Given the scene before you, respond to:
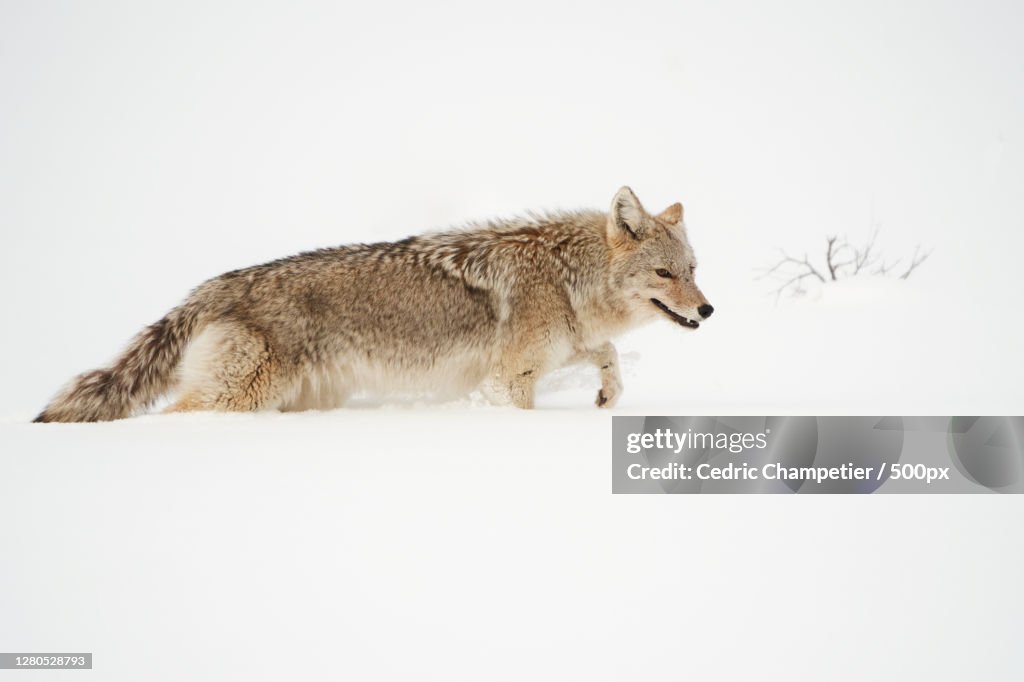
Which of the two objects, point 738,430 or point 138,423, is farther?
point 138,423

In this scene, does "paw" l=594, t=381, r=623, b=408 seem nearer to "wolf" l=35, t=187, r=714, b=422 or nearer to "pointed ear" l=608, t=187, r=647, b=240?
"wolf" l=35, t=187, r=714, b=422

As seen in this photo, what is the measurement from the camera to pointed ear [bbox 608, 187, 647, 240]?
744cm

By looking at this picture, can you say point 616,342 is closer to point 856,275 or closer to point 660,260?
point 660,260

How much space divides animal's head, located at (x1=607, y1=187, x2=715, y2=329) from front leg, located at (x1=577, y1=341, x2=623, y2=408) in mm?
461

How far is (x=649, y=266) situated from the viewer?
7.48 meters

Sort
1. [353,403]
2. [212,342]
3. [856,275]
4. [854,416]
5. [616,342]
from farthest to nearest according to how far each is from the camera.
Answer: [856,275], [616,342], [353,403], [212,342], [854,416]

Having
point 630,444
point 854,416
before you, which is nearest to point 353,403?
point 630,444

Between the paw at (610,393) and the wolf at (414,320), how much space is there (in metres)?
0.02

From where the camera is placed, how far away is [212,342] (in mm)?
6762

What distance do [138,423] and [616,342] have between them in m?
4.57

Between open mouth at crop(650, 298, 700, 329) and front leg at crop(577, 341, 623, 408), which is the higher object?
open mouth at crop(650, 298, 700, 329)

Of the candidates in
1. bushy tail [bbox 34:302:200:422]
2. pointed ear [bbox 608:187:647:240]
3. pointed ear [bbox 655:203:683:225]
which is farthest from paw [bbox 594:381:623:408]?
bushy tail [bbox 34:302:200:422]

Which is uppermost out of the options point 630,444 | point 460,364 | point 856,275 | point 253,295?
point 856,275

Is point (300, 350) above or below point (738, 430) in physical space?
above
